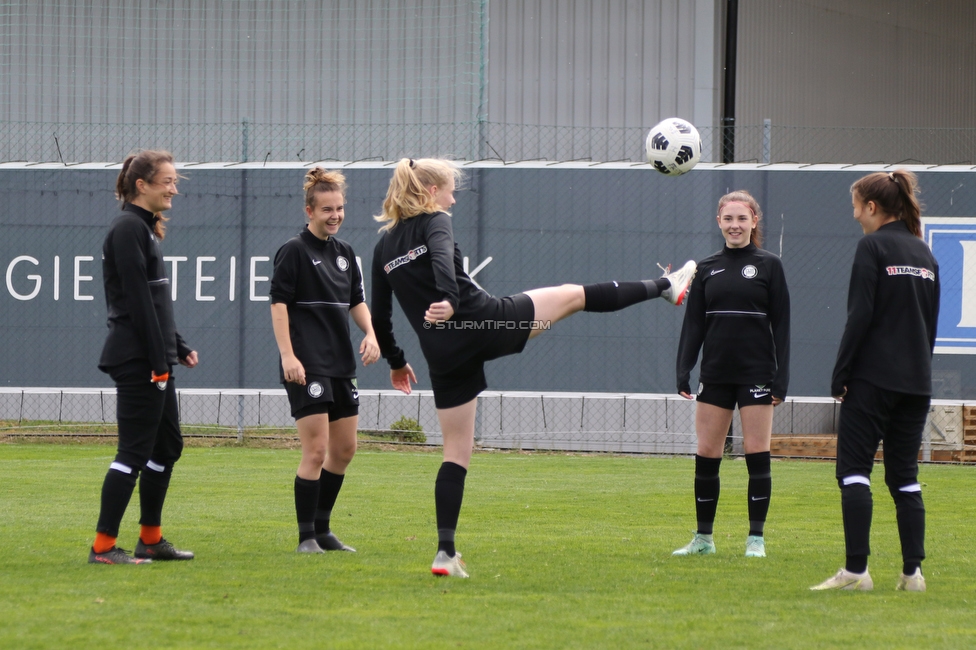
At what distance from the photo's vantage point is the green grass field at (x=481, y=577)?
12.0 feet

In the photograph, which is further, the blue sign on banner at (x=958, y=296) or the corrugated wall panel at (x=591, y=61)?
the corrugated wall panel at (x=591, y=61)

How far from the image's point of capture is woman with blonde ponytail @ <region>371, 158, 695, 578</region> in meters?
4.71

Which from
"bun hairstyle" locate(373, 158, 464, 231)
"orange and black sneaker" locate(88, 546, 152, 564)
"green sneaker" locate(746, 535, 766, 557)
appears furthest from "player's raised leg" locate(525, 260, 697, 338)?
"orange and black sneaker" locate(88, 546, 152, 564)

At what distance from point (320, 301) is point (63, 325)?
8.17 metres

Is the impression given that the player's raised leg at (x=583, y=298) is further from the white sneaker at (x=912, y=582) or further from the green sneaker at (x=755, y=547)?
the white sneaker at (x=912, y=582)

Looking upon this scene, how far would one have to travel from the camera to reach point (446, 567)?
4.69 meters

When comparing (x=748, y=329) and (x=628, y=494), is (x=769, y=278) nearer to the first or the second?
(x=748, y=329)

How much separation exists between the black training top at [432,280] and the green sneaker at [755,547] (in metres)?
1.90

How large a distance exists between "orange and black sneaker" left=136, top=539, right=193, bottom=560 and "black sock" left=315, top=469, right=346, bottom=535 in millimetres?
691

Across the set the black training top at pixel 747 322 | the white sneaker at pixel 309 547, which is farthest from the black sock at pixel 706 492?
the white sneaker at pixel 309 547

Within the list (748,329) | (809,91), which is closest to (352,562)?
(748,329)

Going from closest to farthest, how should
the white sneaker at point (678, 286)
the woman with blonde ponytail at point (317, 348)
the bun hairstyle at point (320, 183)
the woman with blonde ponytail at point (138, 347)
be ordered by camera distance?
the woman with blonde ponytail at point (138, 347), the white sneaker at point (678, 286), the woman with blonde ponytail at point (317, 348), the bun hairstyle at point (320, 183)

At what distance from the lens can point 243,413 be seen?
42.9 ft

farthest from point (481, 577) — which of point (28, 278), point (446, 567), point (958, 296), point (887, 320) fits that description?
point (28, 278)
